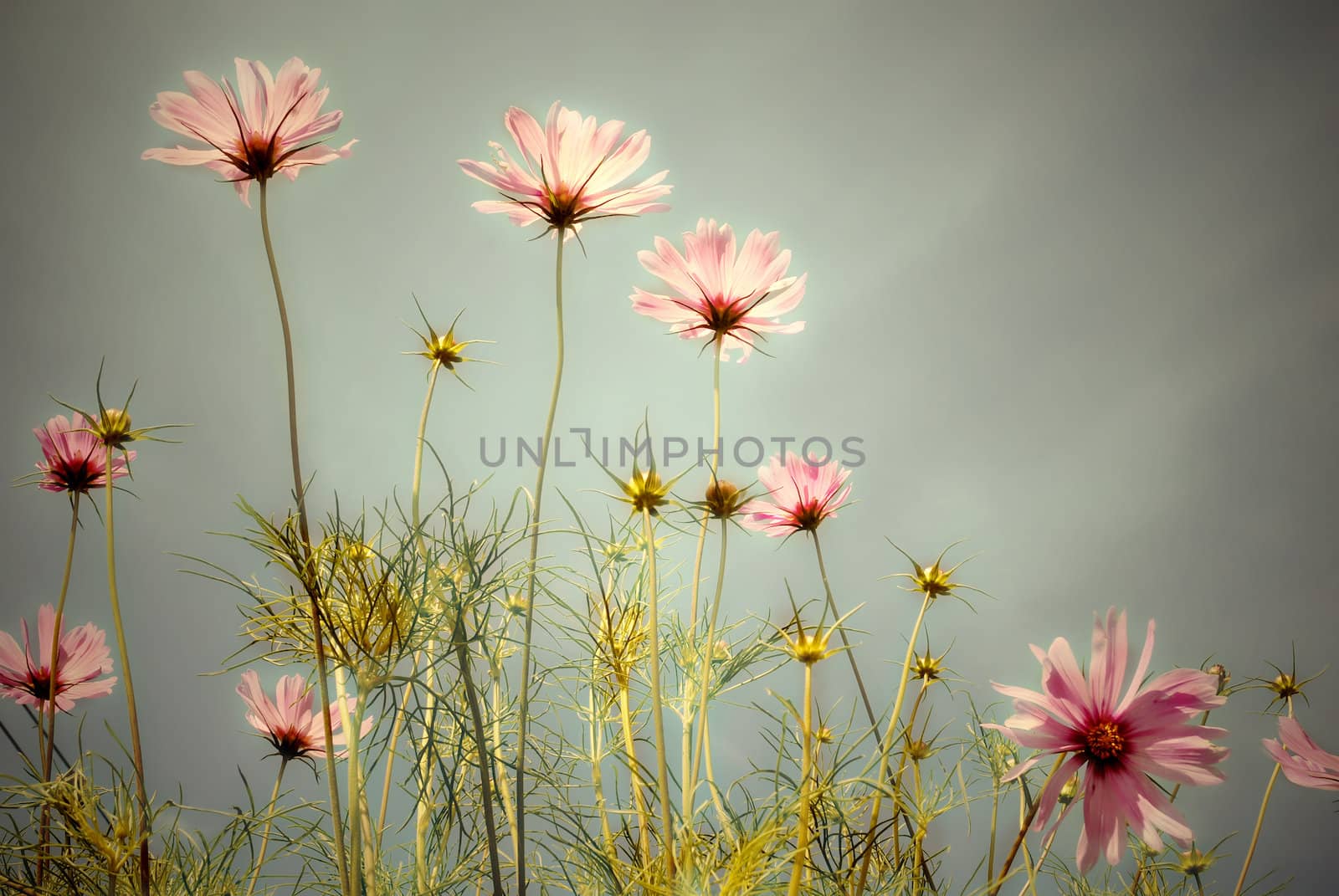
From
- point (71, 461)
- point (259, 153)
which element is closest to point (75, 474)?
point (71, 461)

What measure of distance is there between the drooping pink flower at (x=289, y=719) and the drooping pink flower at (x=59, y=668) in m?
0.07

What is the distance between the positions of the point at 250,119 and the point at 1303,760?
0.51 meters

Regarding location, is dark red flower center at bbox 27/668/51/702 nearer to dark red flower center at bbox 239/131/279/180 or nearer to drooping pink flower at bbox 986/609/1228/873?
dark red flower center at bbox 239/131/279/180

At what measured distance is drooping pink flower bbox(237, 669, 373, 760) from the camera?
362mm

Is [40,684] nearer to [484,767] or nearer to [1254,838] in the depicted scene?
[484,767]

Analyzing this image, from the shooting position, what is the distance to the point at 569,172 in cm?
28

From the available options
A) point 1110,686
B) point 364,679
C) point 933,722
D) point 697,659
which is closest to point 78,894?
point 364,679

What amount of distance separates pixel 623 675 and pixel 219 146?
12.3 inches

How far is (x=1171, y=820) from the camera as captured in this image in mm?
195

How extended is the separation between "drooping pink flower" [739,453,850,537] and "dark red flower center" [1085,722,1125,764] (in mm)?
170

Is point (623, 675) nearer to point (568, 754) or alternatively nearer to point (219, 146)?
point (568, 754)

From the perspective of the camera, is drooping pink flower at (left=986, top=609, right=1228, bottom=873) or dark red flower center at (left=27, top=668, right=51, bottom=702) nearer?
drooping pink flower at (left=986, top=609, right=1228, bottom=873)

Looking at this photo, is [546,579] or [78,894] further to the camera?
[546,579]

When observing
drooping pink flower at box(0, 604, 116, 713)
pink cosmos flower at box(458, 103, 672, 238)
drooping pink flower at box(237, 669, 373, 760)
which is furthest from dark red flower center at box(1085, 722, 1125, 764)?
drooping pink flower at box(0, 604, 116, 713)
